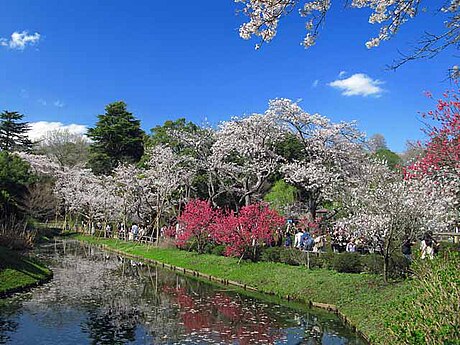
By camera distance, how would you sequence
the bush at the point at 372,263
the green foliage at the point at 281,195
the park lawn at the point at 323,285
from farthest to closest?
the green foliage at the point at 281,195 < the bush at the point at 372,263 < the park lawn at the point at 323,285

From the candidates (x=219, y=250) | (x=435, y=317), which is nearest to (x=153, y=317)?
(x=435, y=317)

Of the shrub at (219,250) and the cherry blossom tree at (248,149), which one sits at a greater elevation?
the cherry blossom tree at (248,149)

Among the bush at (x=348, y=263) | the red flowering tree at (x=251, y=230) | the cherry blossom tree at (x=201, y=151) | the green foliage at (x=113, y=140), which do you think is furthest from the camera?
the green foliage at (x=113, y=140)

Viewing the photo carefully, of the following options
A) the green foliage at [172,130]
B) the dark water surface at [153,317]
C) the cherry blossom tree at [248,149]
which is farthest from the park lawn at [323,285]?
the green foliage at [172,130]

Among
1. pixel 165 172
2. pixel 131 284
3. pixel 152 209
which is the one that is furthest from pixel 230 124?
pixel 131 284

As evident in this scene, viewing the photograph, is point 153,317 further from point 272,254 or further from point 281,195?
point 281,195

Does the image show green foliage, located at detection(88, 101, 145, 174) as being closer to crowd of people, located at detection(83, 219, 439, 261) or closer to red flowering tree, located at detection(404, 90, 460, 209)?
crowd of people, located at detection(83, 219, 439, 261)

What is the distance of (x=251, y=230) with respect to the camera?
21.7 m

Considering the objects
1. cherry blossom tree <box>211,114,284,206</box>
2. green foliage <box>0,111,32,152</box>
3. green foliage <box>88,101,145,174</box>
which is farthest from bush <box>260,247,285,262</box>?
green foliage <box>0,111,32,152</box>

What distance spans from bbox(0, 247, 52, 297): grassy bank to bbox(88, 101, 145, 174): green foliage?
1260 inches

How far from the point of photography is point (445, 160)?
1494 cm

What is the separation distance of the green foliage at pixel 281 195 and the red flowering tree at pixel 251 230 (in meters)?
7.90

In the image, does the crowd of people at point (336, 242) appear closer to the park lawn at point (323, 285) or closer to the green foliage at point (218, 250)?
the park lawn at point (323, 285)

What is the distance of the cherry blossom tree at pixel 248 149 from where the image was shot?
27.2 m
